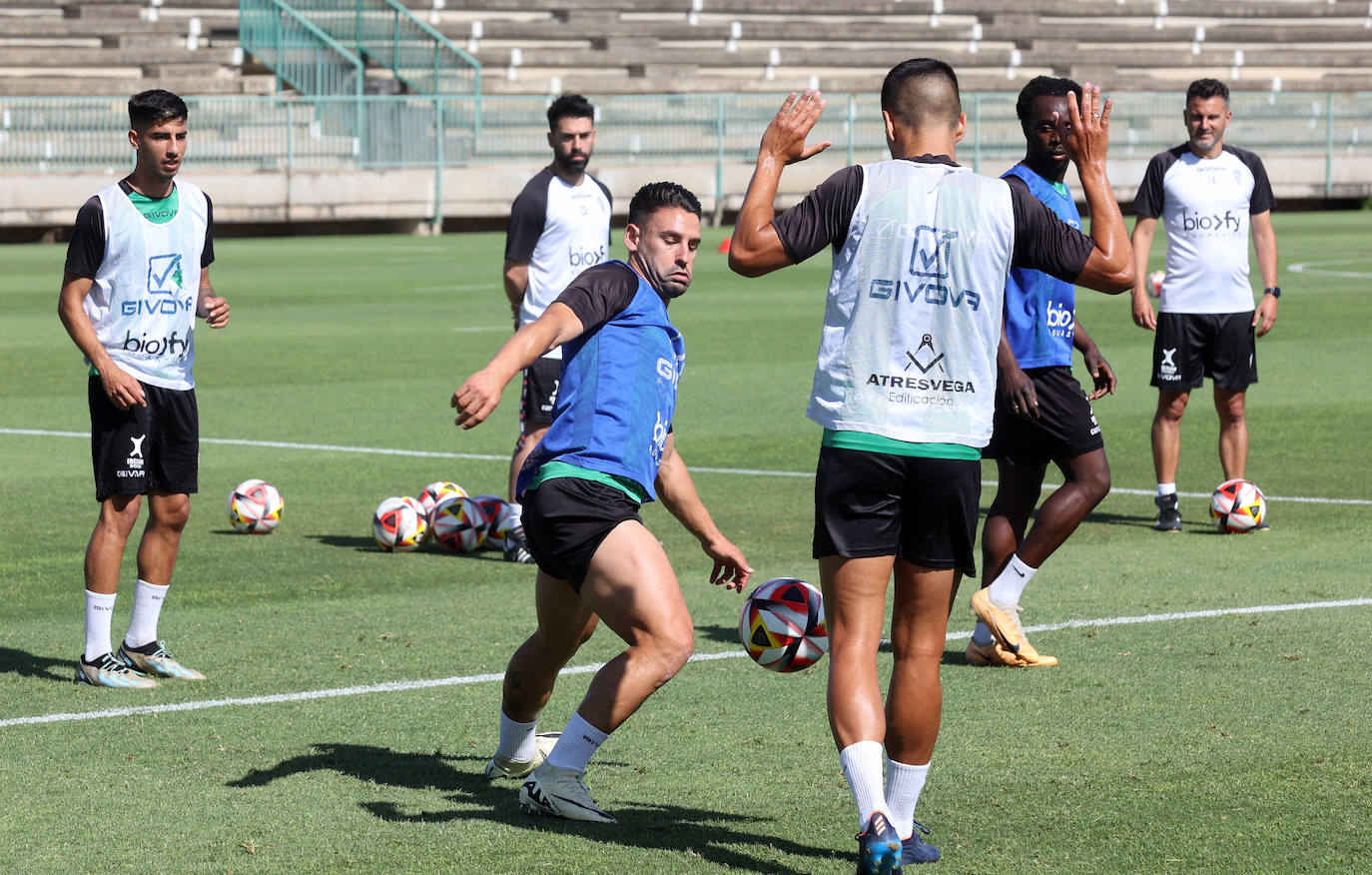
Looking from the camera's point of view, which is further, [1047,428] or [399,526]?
[399,526]

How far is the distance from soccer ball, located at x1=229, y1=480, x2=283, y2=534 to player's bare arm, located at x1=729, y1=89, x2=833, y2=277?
5754mm

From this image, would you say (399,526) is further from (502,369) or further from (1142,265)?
(502,369)

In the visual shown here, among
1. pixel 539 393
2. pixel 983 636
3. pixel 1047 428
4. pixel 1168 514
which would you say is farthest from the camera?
pixel 1168 514

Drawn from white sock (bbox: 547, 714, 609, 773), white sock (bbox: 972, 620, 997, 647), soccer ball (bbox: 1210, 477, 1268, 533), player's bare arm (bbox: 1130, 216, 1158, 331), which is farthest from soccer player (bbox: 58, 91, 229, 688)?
soccer ball (bbox: 1210, 477, 1268, 533)

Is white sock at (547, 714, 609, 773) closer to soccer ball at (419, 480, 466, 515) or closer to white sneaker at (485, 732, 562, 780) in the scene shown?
white sneaker at (485, 732, 562, 780)

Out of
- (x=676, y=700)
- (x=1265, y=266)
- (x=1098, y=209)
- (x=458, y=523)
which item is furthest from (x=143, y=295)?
(x=1265, y=266)

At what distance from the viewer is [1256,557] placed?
9359 millimetres

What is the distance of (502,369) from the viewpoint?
15.6 ft

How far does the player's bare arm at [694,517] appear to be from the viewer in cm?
561

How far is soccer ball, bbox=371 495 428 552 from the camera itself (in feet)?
32.0

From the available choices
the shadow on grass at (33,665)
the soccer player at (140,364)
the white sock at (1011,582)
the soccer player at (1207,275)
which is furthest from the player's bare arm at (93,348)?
the soccer player at (1207,275)

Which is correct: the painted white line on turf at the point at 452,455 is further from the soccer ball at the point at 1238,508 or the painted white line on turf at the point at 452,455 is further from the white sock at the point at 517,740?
the white sock at the point at 517,740

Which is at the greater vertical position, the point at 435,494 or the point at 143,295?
the point at 143,295

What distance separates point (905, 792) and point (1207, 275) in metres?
6.70
